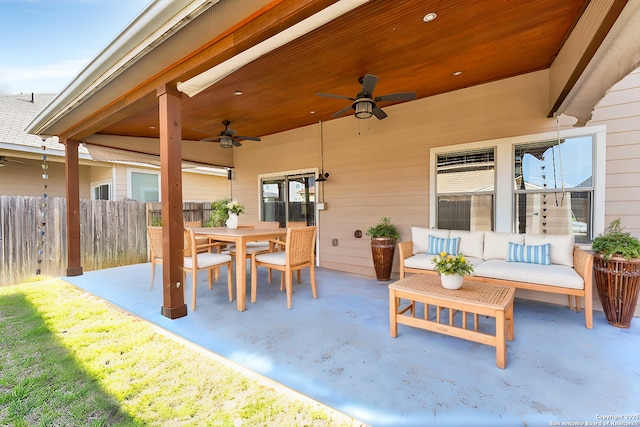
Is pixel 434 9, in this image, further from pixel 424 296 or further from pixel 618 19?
pixel 424 296

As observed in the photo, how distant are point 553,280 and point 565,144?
183 centimetres

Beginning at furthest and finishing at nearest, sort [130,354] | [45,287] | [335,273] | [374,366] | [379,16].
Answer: [335,273], [45,287], [379,16], [130,354], [374,366]

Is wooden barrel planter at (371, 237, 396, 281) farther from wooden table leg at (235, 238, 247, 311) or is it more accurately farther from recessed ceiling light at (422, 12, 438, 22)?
recessed ceiling light at (422, 12, 438, 22)

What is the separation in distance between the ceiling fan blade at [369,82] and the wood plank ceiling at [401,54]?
0.27 meters

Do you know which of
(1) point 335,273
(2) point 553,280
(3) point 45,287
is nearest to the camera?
(2) point 553,280

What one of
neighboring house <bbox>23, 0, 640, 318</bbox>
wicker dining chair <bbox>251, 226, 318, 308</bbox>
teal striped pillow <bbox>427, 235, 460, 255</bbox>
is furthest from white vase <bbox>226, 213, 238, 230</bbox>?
teal striped pillow <bbox>427, 235, 460, 255</bbox>

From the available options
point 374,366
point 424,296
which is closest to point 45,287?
point 374,366

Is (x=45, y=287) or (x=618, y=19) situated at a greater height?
(x=618, y=19)

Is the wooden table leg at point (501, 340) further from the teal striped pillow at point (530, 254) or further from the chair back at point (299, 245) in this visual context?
the chair back at point (299, 245)

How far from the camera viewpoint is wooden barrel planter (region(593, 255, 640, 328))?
2711mm

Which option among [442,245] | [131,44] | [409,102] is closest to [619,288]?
[442,245]

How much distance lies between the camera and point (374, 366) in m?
2.08

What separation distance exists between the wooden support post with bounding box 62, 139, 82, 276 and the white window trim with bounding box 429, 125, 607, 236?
20.1ft

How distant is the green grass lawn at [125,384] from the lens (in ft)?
5.12
